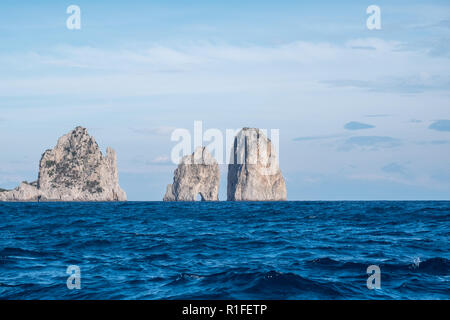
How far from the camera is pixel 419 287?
15336 mm

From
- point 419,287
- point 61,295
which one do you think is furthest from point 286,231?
point 61,295

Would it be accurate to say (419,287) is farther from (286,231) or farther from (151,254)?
(286,231)
